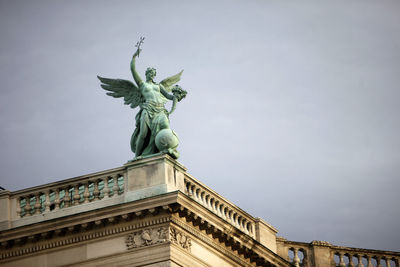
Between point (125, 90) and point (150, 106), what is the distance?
157 centimetres

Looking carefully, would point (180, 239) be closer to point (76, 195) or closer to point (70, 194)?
point (76, 195)

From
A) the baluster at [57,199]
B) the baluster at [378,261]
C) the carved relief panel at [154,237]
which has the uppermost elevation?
the baluster at [378,261]

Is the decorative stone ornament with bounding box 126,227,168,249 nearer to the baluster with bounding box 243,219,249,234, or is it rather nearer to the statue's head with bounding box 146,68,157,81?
the baluster with bounding box 243,219,249,234

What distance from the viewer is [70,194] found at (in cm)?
4081

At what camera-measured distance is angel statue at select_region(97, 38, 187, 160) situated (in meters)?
40.6

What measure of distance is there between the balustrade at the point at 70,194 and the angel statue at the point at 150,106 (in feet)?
3.78

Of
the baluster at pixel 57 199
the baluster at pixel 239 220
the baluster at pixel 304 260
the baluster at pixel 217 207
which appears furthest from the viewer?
the baluster at pixel 304 260

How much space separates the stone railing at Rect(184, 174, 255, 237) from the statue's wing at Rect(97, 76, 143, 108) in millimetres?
3624

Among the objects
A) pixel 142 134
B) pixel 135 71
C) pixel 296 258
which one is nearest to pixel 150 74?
pixel 135 71

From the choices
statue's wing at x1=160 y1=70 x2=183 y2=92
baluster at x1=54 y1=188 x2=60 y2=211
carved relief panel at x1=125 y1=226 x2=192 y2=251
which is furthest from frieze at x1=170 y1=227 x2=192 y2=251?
statue's wing at x1=160 y1=70 x2=183 y2=92

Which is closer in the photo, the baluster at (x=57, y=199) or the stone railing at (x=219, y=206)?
the baluster at (x=57, y=199)


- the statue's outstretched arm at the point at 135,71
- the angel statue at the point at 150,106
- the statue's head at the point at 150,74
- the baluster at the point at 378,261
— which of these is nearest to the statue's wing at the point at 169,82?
the angel statue at the point at 150,106

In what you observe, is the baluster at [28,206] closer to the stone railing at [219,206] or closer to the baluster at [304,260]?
the stone railing at [219,206]

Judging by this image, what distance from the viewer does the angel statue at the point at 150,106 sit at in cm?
4059
